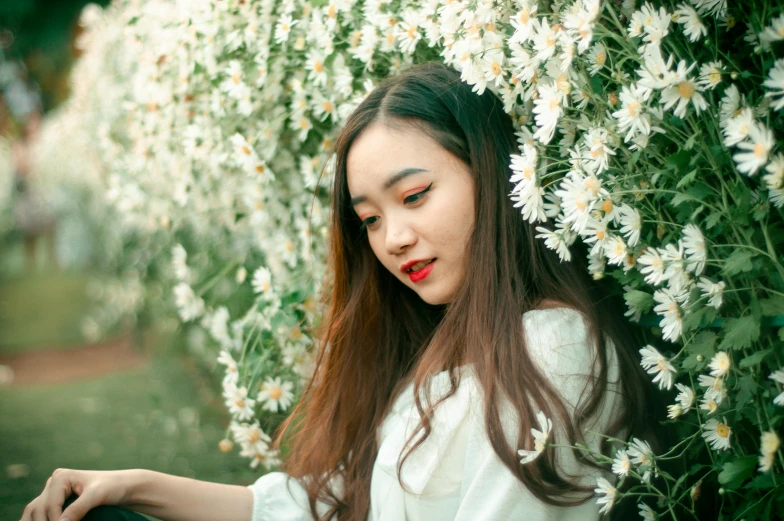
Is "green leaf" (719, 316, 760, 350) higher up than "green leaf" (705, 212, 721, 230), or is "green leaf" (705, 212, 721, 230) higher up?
"green leaf" (705, 212, 721, 230)

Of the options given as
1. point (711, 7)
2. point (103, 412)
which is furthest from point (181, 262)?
point (103, 412)

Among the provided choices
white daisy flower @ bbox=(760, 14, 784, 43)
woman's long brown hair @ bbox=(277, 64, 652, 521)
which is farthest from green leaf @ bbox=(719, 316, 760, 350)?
white daisy flower @ bbox=(760, 14, 784, 43)

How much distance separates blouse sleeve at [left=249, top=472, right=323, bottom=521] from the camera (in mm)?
1882

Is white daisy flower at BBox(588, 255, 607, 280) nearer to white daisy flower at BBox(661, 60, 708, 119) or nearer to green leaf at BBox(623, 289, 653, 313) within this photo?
green leaf at BBox(623, 289, 653, 313)

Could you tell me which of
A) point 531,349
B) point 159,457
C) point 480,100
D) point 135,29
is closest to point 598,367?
point 531,349

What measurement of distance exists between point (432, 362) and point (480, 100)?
0.65 meters

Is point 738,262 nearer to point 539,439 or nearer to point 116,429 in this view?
point 539,439

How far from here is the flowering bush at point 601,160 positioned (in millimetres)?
1215

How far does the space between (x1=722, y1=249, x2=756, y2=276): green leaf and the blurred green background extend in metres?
1.79

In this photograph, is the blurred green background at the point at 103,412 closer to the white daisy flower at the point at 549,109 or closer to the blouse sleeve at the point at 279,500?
the blouse sleeve at the point at 279,500

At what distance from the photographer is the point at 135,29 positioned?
3215mm

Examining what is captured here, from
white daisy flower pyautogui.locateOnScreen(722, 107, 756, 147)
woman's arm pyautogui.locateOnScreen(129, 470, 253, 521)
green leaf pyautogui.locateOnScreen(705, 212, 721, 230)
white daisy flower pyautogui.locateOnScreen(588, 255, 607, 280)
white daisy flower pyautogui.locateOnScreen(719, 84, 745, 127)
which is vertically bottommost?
woman's arm pyautogui.locateOnScreen(129, 470, 253, 521)

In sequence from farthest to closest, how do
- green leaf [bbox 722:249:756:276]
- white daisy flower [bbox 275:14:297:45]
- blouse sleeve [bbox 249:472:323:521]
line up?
white daisy flower [bbox 275:14:297:45], blouse sleeve [bbox 249:472:323:521], green leaf [bbox 722:249:756:276]

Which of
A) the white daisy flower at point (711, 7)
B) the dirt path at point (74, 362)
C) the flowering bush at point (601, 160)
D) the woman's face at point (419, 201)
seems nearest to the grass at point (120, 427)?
the dirt path at point (74, 362)
